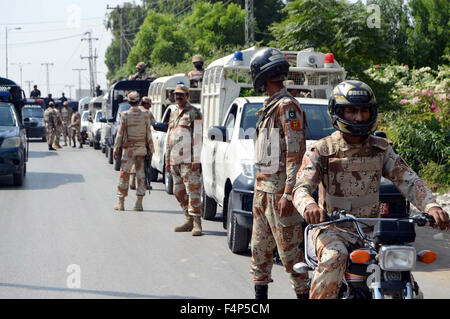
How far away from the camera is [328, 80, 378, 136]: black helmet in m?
4.36

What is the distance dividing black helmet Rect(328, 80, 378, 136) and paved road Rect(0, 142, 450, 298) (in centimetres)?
267

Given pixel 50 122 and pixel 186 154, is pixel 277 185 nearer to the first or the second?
pixel 186 154

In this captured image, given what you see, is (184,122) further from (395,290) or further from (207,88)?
(395,290)

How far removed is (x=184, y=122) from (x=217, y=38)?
3764 cm

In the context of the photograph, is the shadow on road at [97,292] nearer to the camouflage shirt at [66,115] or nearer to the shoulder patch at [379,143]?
the shoulder patch at [379,143]

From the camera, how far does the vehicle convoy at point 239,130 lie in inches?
326

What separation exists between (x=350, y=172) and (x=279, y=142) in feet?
4.20

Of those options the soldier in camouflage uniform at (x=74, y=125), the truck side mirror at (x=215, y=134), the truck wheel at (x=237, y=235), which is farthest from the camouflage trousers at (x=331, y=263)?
the soldier in camouflage uniform at (x=74, y=125)

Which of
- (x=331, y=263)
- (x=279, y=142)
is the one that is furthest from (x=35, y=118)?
(x=331, y=263)

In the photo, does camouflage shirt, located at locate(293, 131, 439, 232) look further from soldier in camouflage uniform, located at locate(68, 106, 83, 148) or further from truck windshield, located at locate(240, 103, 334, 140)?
soldier in camouflage uniform, located at locate(68, 106, 83, 148)

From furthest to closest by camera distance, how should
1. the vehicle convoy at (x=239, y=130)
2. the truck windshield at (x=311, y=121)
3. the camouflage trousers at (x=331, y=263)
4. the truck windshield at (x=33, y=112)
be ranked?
the truck windshield at (x=33, y=112), the truck windshield at (x=311, y=121), the vehicle convoy at (x=239, y=130), the camouflage trousers at (x=331, y=263)

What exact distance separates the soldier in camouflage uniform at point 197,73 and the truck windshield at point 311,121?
7.75m
